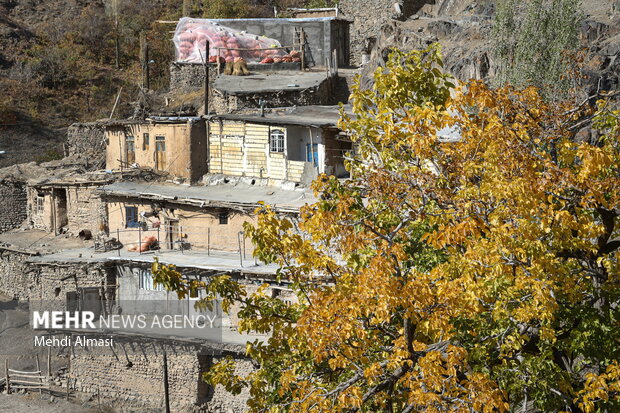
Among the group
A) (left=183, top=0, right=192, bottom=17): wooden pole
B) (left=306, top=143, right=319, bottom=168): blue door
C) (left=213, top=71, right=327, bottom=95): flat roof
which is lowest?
(left=306, top=143, right=319, bottom=168): blue door

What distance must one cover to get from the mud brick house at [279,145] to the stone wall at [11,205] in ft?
37.4

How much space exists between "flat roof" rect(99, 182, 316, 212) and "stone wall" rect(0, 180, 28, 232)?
344 inches

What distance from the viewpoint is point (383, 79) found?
12.3m

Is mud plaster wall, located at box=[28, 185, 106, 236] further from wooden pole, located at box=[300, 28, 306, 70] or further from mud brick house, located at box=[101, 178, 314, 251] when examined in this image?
wooden pole, located at box=[300, 28, 306, 70]

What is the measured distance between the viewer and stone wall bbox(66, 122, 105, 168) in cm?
3977

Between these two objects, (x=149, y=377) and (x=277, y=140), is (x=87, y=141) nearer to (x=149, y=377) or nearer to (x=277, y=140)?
(x=277, y=140)

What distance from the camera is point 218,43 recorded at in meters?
42.8

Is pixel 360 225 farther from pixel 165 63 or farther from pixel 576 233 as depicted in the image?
pixel 165 63

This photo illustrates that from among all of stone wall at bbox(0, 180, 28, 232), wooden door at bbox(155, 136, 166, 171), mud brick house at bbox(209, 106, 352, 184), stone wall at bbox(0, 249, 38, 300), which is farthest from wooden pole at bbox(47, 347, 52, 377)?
stone wall at bbox(0, 180, 28, 232)

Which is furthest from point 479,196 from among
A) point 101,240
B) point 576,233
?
point 101,240

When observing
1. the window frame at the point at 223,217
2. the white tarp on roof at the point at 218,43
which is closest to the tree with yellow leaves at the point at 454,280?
the window frame at the point at 223,217

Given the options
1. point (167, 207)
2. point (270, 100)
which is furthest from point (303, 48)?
point (167, 207)

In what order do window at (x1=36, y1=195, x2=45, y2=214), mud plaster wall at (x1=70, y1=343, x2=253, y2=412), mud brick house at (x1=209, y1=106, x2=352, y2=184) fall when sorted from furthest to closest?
1. window at (x1=36, y1=195, x2=45, y2=214)
2. mud brick house at (x1=209, y1=106, x2=352, y2=184)
3. mud plaster wall at (x1=70, y1=343, x2=253, y2=412)

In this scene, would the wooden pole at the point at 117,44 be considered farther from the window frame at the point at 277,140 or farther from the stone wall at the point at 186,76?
the window frame at the point at 277,140
